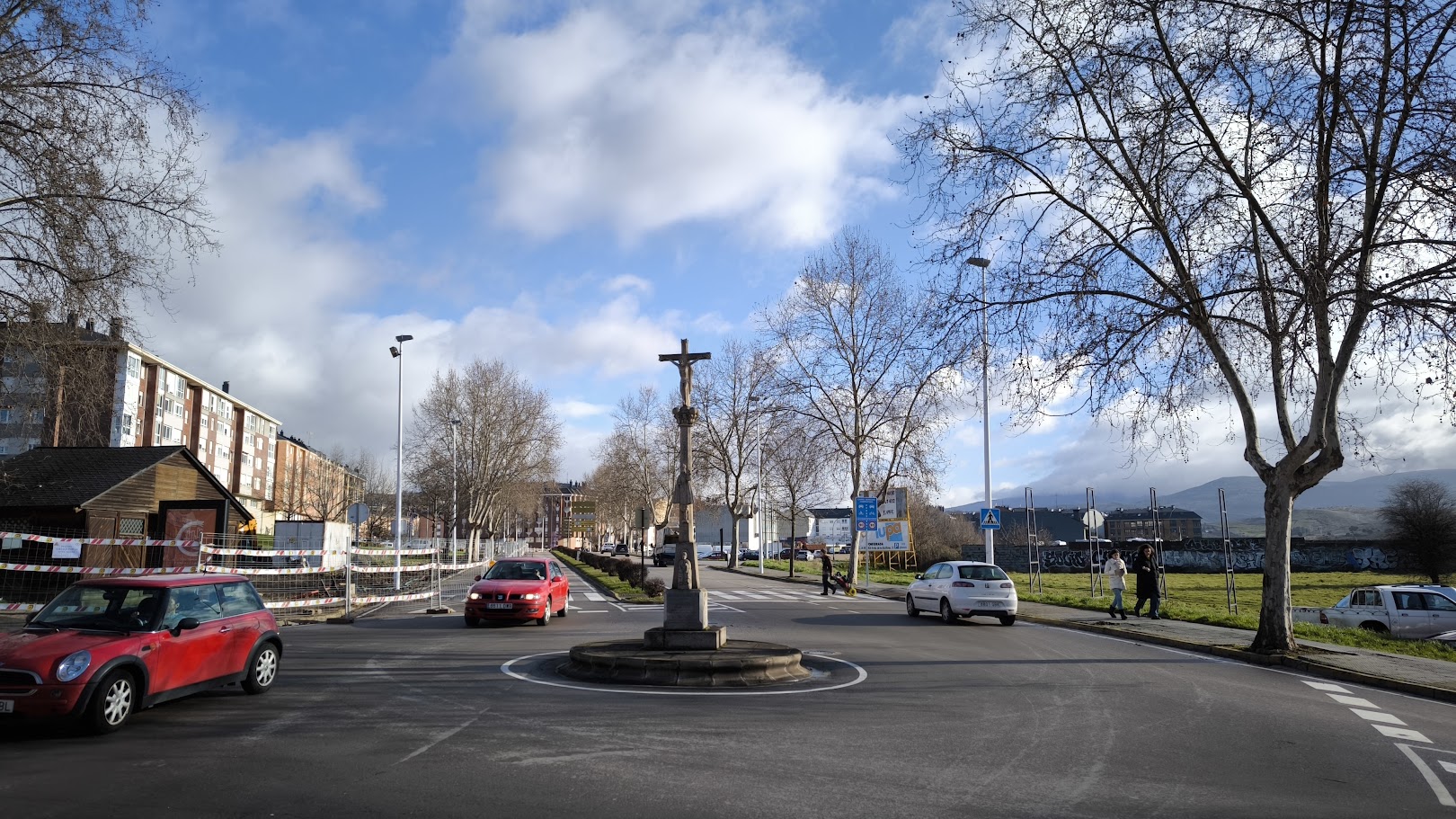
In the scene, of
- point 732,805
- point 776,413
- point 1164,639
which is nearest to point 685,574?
point 732,805

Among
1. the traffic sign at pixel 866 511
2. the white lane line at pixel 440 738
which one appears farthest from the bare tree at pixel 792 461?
the white lane line at pixel 440 738

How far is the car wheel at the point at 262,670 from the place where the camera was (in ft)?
31.8

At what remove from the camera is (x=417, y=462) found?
63906 mm

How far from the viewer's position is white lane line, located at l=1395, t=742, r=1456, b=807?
6.17m

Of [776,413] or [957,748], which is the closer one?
[957,748]

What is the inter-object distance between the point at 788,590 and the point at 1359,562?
46920mm

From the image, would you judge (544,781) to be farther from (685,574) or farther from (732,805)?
(685,574)

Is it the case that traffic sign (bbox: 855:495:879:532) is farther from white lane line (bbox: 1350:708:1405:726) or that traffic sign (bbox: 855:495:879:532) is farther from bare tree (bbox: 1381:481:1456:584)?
bare tree (bbox: 1381:481:1456:584)

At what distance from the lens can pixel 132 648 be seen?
798 centimetres

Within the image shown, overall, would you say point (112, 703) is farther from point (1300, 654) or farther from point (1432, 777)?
point (1300, 654)

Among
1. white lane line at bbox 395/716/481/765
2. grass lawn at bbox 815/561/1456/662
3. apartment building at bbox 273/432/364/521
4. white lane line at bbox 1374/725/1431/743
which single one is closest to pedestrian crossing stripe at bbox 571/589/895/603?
grass lawn at bbox 815/561/1456/662

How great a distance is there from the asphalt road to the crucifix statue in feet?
7.39

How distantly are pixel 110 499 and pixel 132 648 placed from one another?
21.8 meters

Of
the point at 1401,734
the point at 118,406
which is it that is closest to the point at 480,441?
the point at 118,406
